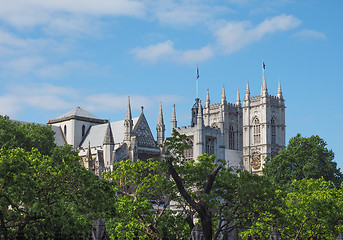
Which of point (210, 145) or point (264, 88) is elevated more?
point (264, 88)

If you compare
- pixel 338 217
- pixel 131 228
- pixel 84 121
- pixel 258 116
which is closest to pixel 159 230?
pixel 131 228

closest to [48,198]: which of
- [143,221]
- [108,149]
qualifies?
[143,221]

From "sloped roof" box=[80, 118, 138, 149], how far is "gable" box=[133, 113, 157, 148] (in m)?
1.19

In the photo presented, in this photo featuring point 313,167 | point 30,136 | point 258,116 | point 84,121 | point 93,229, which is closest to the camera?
point 93,229

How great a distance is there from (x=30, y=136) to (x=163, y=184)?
30.0 metres

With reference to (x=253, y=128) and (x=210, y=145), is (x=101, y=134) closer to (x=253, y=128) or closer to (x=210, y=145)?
(x=210, y=145)

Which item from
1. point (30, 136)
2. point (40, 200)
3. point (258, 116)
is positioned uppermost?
point (258, 116)

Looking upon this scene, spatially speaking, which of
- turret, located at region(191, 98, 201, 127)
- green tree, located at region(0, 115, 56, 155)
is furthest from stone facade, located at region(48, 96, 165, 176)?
green tree, located at region(0, 115, 56, 155)

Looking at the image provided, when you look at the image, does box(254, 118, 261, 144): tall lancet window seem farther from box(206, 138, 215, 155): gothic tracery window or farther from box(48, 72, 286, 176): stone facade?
box(206, 138, 215, 155): gothic tracery window

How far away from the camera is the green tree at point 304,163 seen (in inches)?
2628

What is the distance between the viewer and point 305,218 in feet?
115

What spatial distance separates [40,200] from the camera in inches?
1072

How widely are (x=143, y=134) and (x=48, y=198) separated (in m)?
61.3

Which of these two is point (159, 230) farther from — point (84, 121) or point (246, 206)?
point (84, 121)
